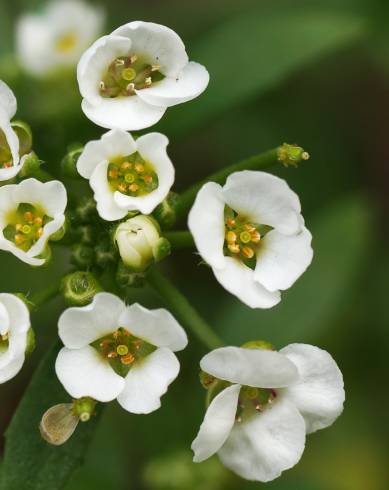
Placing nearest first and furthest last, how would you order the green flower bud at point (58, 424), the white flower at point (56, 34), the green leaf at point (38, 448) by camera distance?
the green flower bud at point (58, 424) → the green leaf at point (38, 448) → the white flower at point (56, 34)

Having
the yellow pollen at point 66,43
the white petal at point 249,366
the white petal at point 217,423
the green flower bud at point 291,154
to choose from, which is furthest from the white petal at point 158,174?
the yellow pollen at point 66,43

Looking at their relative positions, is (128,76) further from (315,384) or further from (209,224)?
(315,384)

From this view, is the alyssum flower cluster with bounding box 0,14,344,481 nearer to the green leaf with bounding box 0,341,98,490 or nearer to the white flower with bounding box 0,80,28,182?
the white flower with bounding box 0,80,28,182

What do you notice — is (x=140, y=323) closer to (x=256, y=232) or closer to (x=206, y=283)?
(x=256, y=232)

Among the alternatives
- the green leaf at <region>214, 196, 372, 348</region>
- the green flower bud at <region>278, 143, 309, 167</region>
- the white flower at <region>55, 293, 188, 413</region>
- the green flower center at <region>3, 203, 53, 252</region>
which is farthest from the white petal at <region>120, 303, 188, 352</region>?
the green leaf at <region>214, 196, 372, 348</region>

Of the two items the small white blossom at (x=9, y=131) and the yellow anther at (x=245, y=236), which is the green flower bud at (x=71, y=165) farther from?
the yellow anther at (x=245, y=236)

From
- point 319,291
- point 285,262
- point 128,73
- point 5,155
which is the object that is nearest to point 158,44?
point 128,73
